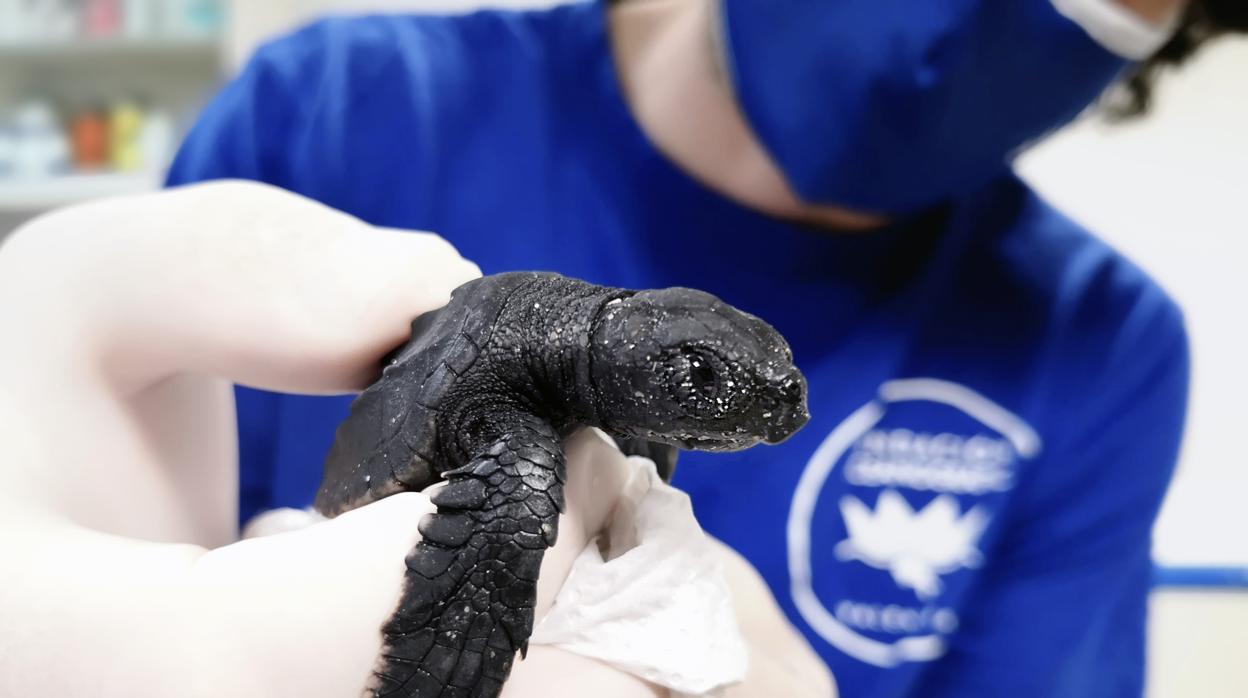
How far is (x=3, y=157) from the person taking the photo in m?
1.84

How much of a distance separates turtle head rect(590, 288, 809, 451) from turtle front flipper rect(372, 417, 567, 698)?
0.15 feet

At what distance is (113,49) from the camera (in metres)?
1.91

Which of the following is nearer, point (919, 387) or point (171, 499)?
point (171, 499)

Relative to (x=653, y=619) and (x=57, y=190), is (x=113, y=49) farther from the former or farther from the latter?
(x=653, y=619)

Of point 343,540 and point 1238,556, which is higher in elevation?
point 1238,556

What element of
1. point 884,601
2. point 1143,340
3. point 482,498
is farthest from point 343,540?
point 1143,340

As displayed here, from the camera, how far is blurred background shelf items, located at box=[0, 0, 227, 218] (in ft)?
5.95

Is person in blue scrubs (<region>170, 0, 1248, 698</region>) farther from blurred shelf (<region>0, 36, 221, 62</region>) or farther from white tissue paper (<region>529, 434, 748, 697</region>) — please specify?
blurred shelf (<region>0, 36, 221, 62</region>)

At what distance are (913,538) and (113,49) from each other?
1974 mm

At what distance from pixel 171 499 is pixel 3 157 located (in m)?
1.88

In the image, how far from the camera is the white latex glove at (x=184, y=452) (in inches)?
11.0

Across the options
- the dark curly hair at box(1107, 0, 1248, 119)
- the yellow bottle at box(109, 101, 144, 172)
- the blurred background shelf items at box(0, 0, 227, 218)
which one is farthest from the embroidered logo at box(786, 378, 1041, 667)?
the yellow bottle at box(109, 101, 144, 172)

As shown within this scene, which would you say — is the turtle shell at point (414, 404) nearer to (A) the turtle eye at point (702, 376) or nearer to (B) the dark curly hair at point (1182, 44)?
(A) the turtle eye at point (702, 376)

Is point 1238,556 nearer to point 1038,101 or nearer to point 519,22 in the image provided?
point 1038,101
